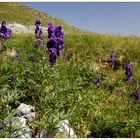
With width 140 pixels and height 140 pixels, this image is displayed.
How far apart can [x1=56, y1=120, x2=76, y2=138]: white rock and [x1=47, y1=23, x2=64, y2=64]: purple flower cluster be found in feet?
3.46

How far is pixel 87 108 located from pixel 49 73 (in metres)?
0.85

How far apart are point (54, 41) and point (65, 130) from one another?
136cm

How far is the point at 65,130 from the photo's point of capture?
5.70 m

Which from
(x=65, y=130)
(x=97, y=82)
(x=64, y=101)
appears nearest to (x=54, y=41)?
(x=64, y=101)

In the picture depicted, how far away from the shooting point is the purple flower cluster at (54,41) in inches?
239

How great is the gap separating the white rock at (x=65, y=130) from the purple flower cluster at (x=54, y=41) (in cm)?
105

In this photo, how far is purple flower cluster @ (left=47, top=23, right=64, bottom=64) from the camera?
6070mm

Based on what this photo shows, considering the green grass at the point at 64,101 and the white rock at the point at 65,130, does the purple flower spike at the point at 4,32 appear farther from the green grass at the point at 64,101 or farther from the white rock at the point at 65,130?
the white rock at the point at 65,130

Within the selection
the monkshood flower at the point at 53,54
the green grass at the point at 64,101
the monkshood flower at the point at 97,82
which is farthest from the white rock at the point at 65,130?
the monkshood flower at the point at 97,82

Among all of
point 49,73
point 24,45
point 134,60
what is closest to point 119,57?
point 134,60

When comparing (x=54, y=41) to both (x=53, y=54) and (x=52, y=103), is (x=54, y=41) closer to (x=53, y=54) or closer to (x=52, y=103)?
(x=53, y=54)

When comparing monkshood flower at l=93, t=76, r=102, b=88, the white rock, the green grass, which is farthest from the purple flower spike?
monkshood flower at l=93, t=76, r=102, b=88

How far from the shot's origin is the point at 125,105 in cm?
736

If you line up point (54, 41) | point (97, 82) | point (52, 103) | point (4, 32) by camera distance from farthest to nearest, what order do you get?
point (97, 82)
point (4, 32)
point (54, 41)
point (52, 103)
